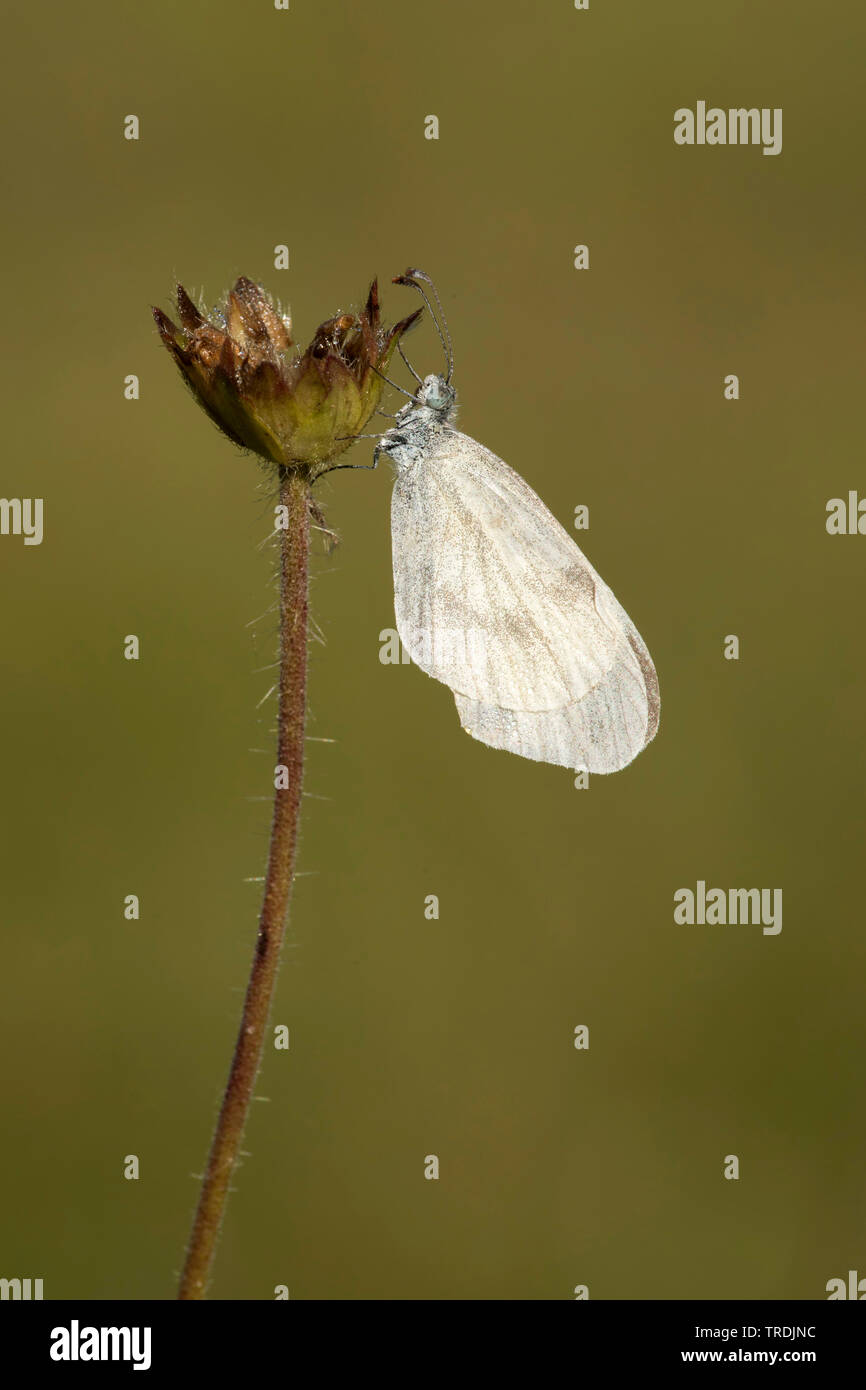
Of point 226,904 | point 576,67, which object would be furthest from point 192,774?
point 576,67

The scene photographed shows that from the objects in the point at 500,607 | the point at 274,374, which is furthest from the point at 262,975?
the point at 500,607

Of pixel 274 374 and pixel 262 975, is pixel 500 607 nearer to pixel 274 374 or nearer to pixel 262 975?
pixel 274 374

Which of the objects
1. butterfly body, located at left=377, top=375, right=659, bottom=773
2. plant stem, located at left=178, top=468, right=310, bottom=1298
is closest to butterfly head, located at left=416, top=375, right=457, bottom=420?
butterfly body, located at left=377, top=375, right=659, bottom=773

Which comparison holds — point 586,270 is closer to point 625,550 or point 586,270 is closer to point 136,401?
point 625,550

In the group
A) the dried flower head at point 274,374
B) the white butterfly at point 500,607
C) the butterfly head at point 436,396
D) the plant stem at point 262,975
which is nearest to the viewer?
the plant stem at point 262,975

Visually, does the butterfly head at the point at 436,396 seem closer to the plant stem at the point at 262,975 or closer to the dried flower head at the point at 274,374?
the dried flower head at the point at 274,374

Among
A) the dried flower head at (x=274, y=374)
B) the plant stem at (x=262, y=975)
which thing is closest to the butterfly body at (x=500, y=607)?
the dried flower head at (x=274, y=374)

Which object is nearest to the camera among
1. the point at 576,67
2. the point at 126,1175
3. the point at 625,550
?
the point at 126,1175
